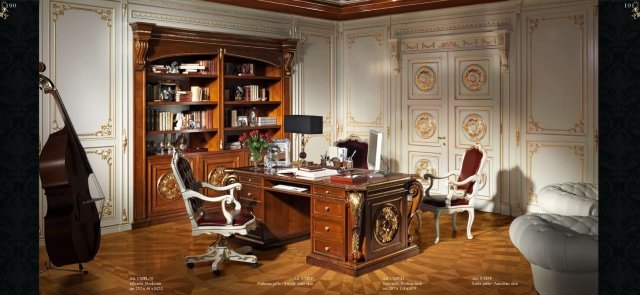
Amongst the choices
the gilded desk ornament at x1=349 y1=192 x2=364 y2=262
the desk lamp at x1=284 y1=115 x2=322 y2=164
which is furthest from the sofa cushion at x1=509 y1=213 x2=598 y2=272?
the desk lamp at x1=284 y1=115 x2=322 y2=164

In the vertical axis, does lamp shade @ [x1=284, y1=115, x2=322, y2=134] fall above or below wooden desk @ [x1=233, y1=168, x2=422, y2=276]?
above

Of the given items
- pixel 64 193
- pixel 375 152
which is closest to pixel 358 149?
pixel 375 152

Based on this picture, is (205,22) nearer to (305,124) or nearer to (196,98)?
(196,98)

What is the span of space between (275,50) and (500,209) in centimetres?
326

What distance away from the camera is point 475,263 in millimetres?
5035

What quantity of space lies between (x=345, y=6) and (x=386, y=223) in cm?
382

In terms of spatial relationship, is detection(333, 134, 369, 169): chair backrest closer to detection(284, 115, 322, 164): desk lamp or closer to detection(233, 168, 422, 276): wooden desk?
detection(284, 115, 322, 164): desk lamp

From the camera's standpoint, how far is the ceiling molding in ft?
23.4

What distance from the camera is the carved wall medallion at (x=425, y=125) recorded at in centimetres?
771

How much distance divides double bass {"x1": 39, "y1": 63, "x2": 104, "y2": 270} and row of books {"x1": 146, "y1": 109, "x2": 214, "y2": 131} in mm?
2161

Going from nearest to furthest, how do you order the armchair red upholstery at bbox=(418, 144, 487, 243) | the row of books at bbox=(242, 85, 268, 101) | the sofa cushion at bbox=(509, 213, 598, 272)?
the sofa cushion at bbox=(509, 213, 598, 272)
the armchair red upholstery at bbox=(418, 144, 487, 243)
the row of books at bbox=(242, 85, 268, 101)
